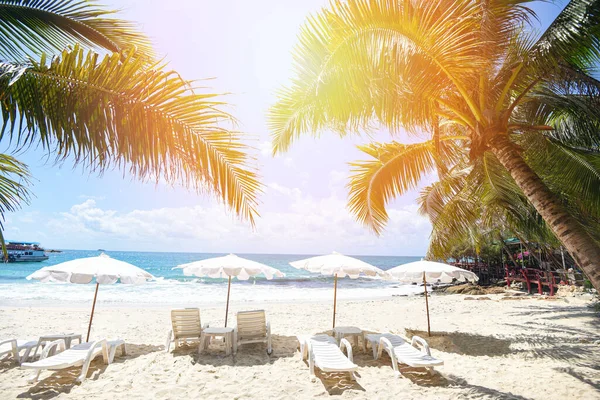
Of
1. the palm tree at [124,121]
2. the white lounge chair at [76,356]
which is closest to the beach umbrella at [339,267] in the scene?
the white lounge chair at [76,356]

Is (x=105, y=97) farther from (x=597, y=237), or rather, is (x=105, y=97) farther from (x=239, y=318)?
(x=597, y=237)

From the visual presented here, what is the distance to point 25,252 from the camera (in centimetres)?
5181

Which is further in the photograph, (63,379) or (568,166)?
(568,166)

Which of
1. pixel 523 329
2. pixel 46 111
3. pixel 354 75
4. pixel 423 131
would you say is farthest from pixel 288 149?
pixel 523 329

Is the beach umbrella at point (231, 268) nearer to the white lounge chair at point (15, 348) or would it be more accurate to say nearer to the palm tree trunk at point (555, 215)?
the white lounge chair at point (15, 348)

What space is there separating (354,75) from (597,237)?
612cm

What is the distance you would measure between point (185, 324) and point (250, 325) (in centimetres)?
134

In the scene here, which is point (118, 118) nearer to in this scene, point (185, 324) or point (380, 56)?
point (380, 56)

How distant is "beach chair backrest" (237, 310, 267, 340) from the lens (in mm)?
6797

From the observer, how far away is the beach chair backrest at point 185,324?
6730 millimetres

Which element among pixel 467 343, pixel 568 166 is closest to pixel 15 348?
pixel 467 343

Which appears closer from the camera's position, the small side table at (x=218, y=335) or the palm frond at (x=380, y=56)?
the palm frond at (x=380, y=56)

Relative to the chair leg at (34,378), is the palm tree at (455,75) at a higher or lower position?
higher

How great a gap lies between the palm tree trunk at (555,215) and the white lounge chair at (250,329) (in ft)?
17.2
